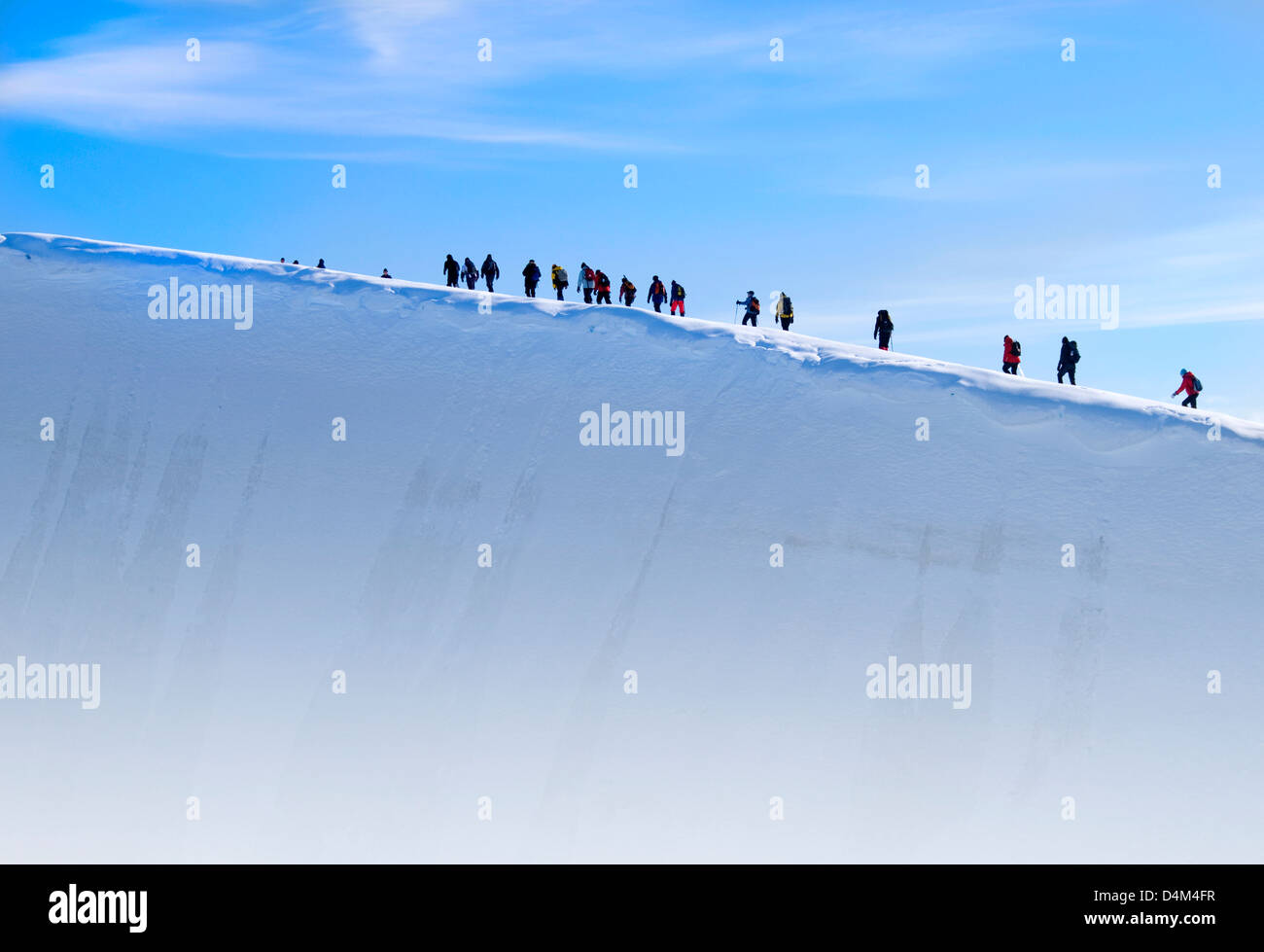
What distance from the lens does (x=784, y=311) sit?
979 inches

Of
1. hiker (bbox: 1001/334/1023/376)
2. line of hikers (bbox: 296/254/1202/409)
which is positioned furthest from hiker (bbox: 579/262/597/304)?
hiker (bbox: 1001/334/1023/376)

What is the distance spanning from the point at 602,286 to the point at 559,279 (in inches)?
48.3

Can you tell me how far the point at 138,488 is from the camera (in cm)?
2311

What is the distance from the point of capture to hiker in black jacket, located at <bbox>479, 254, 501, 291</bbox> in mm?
25891

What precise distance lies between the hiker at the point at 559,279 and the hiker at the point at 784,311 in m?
4.74

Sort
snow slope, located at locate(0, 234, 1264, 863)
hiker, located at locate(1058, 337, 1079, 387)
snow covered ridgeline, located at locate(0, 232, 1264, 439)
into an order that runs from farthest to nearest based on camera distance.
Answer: snow covered ridgeline, located at locate(0, 232, 1264, 439) < hiker, located at locate(1058, 337, 1079, 387) < snow slope, located at locate(0, 234, 1264, 863)

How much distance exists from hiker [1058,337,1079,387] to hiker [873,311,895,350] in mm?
3258

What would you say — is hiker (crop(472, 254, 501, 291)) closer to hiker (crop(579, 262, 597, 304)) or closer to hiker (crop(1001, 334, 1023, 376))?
hiker (crop(579, 262, 597, 304))

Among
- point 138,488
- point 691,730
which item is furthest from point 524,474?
point 138,488

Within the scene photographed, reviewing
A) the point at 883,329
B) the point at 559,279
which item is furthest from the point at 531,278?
the point at 883,329

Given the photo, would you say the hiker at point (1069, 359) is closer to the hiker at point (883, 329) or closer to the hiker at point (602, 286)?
the hiker at point (883, 329)

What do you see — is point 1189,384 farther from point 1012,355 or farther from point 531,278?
point 531,278

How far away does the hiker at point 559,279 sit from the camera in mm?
25734
